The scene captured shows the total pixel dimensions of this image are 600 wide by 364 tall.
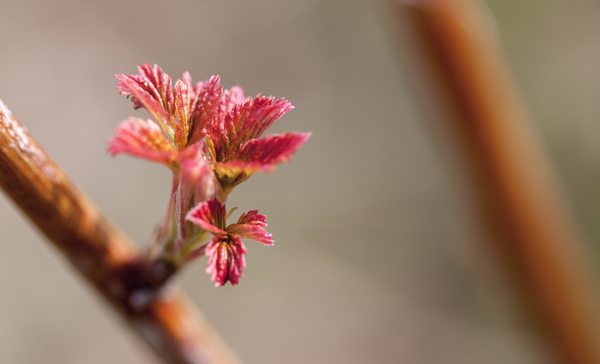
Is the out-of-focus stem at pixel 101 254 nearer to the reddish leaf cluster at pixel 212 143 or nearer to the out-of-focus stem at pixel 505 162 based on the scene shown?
the reddish leaf cluster at pixel 212 143

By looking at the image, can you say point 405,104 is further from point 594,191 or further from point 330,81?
point 594,191

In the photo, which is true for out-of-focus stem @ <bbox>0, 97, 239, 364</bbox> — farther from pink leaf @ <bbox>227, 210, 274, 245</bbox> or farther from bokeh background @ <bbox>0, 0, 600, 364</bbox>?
bokeh background @ <bbox>0, 0, 600, 364</bbox>

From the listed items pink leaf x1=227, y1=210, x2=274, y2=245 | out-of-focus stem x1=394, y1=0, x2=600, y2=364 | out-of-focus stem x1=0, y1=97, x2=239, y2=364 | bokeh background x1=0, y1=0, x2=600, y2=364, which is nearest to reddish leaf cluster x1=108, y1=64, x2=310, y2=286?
pink leaf x1=227, y1=210, x2=274, y2=245

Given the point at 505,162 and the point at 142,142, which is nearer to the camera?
the point at 142,142

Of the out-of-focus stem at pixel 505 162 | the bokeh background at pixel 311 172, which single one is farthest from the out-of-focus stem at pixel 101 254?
the bokeh background at pixel 311 172

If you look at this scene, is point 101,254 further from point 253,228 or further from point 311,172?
point 311,172

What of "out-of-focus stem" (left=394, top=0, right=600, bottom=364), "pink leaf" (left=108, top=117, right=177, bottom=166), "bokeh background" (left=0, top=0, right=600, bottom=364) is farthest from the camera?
"bokeh background" (left=0, top=0, right=600, bottom=364)

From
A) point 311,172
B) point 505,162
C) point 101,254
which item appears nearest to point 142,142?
point 101,254
